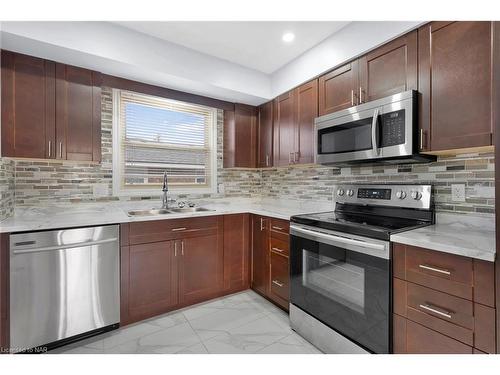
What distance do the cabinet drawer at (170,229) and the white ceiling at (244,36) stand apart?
5.31 feet

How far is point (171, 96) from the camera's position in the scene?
2654 mm

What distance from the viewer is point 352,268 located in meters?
1.59

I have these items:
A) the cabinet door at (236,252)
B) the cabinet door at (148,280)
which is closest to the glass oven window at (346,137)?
the cabinet door at (236,252)

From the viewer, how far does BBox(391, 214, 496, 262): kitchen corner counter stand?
3.71ft

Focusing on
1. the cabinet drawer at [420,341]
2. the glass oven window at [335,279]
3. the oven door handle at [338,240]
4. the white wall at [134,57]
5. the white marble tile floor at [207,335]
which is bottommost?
the white marble tile floor at [207,335]

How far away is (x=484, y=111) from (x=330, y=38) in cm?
133

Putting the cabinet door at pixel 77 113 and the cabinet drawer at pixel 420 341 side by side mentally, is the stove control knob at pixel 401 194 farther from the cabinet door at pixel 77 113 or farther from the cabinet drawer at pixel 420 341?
the cabinet door at pixel 77 113

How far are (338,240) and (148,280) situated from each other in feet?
5.27

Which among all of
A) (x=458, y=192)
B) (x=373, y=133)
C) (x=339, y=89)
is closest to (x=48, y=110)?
(x=339, y=89)

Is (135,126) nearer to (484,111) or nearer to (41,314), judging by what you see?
(41,314)

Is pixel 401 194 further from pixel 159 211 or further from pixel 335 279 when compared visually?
pixel 159 211

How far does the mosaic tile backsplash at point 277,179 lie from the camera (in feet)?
5.29

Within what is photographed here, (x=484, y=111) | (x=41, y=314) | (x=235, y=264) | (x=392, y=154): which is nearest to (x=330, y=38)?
(x=392, y=154)

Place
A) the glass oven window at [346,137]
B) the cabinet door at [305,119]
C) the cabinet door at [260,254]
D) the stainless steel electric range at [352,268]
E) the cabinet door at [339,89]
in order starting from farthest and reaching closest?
the cabinet door at [260,254]
the cabinet door at [305,119]
the cabinet door at [339,89]
the glass oven window at [346,137]
the stainless steel electric range at [352,268]
